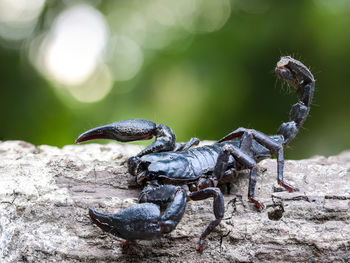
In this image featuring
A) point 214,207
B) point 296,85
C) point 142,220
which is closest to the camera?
point 142,220

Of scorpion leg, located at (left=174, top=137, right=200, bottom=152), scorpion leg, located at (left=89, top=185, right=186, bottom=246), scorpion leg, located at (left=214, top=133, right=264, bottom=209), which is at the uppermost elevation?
scorpion leg, located at (left=174, top=137, right=200, bottom=152)

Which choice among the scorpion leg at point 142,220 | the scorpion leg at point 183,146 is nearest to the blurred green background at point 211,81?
the scorpion leg at point 183,146

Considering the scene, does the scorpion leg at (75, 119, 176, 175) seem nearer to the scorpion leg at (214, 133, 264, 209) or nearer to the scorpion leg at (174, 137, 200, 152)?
the scorpion leg at (174, 137, 200, 152)

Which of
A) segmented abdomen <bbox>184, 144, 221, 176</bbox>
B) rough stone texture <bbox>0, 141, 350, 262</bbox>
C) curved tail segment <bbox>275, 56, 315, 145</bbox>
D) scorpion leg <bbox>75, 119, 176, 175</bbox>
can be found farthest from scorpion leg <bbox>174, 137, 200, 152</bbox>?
curved tail segment <bbox>275, 56, 315, 145</bbox>

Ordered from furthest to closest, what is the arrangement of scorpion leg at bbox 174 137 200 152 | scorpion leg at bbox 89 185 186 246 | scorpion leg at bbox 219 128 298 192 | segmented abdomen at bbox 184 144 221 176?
1. scorpion leg at bbox 174 137 200 152
2. scorpion leg at bbox 219 128 298 192
3. segmented abdomen at bbox 184 144 221 176
4. scorpion leg at bbox 89 185 186 246

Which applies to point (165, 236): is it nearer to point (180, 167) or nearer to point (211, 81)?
point (180, 167)

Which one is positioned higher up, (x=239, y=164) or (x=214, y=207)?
(x=239, y=164)

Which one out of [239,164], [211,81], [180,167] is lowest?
[180,167]

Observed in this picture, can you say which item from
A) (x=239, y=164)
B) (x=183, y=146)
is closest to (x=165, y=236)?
(x=239, y=164)
